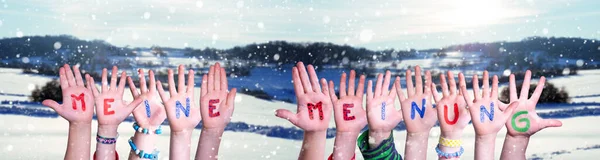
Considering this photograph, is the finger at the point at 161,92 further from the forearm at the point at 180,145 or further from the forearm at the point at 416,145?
the forearm at the point at 416,145

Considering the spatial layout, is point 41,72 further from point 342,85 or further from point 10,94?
point 342,85

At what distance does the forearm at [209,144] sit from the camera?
2.50 metres

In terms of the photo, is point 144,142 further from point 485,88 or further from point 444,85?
point 485,88

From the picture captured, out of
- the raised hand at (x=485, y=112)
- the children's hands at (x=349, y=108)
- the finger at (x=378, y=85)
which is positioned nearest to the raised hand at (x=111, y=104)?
the children's hands at (x=349, y=108)

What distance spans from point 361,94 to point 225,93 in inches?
16.6

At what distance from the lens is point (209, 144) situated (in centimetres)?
252

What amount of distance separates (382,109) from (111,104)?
823mm

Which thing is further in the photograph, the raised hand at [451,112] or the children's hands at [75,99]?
the children's hands at [75,99]

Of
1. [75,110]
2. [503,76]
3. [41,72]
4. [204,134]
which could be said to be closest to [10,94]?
[41,72]

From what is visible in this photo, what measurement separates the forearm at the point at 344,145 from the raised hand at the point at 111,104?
1.99 feet

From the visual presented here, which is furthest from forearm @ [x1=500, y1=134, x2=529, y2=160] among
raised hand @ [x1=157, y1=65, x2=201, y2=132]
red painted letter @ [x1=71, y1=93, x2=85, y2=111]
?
red painted letter @ [x1=71, y1=93, x2=85, y2=111]

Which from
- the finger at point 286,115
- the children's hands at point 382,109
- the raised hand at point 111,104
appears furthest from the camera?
the raised hand at point 111,104

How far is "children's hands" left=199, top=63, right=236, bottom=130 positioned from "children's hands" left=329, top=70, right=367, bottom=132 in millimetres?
314

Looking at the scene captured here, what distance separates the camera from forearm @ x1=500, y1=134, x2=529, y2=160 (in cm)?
251
